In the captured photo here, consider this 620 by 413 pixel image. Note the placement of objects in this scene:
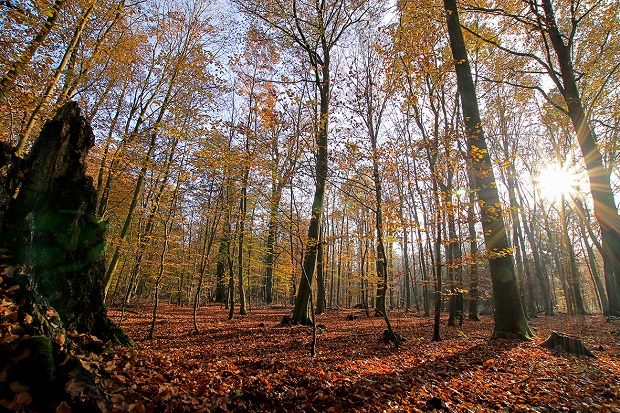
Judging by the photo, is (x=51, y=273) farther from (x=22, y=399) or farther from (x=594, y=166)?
(x=594, y=166)

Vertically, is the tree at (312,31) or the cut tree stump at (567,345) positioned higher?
the tree at (312,31)

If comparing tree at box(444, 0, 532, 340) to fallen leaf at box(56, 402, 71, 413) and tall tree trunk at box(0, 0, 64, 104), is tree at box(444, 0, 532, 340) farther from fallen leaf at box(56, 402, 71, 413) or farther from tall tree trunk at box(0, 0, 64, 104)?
tall tree trunk at box(0, 0, 64, 104)

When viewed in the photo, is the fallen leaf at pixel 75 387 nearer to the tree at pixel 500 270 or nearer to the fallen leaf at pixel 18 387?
the fallen leaf at pixel 18 387

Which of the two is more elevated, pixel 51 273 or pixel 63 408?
pixel 51 273

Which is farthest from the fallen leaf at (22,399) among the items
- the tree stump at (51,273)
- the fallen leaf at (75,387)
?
the fallen leaf at (75,387)

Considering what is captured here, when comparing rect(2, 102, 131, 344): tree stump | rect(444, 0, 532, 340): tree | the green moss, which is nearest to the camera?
the green moss

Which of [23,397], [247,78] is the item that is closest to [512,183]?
[247,78]

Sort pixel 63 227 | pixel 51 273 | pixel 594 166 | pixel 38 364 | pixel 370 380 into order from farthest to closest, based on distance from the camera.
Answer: pixel 594 166, pixel 370 380, pixel 63 227, pixel 51 273, pixel 38 364

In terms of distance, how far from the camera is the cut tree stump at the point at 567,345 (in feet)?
22.0

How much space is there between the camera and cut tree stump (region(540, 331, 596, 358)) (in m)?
6.69

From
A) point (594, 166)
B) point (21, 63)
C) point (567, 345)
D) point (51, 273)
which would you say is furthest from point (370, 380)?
point (594, 166)

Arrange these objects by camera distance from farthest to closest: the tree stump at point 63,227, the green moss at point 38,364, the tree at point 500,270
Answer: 1. the tree at point 500,270
2. the tree stump at point 63,227
3. the green moss at point 38,364

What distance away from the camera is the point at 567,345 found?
273 inches

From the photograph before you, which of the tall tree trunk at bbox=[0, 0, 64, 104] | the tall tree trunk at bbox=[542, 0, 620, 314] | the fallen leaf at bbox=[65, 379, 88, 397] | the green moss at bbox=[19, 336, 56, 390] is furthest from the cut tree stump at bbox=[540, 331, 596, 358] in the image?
the tall tree trunk at bbox=[0, 0, 64, 104]
